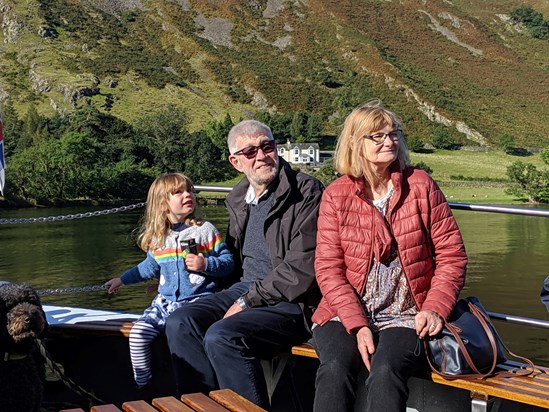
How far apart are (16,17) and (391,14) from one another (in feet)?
200

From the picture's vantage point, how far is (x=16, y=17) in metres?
105

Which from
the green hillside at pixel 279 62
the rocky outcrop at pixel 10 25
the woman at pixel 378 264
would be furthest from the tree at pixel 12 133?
the woman at pixel 378 264

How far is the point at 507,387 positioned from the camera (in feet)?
8.76

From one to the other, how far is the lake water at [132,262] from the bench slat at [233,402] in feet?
40.4

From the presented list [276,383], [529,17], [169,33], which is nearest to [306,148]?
[169,33]

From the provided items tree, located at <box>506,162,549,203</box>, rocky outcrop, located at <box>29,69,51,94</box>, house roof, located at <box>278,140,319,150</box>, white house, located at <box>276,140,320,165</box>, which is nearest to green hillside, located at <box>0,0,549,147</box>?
rocky outcrop, located at <box>29,69,51,94</box>

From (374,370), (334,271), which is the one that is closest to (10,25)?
(334,271)

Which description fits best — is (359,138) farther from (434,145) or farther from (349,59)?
(349,59)

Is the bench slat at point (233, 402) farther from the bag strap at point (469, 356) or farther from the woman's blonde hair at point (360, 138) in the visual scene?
the woman's blonde hair at point (360, 138)

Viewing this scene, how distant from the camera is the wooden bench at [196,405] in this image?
2.40 m

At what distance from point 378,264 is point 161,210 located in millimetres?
1170

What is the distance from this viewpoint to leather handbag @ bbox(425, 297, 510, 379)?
108 inches

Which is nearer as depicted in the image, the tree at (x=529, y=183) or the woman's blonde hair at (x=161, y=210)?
the woman's blonde hair at (x=161, y=210)

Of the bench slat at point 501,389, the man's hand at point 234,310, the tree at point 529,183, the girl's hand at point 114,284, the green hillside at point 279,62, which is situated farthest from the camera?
the green hillside at point 279,62
